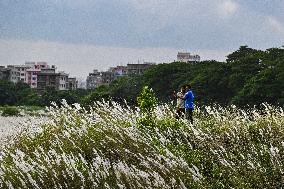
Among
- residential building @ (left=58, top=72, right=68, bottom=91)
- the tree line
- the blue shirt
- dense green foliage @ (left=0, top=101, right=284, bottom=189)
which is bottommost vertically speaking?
residential building @ (left=58, top=72, right=68, bottom=91)

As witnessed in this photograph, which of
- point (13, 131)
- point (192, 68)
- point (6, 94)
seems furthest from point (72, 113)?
point (6, 94)

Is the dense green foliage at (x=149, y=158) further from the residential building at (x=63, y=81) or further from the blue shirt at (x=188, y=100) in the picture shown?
the residential building at (x=63, y=81)

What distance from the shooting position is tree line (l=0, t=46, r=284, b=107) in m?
55.2

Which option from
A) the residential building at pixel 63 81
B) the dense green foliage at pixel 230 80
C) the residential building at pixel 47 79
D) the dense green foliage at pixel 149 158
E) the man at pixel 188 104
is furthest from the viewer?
the residential building at pixel 63 81

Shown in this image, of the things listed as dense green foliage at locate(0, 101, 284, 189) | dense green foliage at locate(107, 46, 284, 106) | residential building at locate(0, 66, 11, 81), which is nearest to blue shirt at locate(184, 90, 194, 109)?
dense green foliage at locate(0, 101, 284, 189)

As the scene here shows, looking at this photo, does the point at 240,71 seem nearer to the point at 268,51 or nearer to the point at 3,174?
the point at 268,51

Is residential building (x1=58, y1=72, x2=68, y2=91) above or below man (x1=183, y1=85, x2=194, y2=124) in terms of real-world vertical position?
below

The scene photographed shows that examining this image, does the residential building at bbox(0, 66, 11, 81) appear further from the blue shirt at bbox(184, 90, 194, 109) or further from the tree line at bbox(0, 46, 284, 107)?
the blue shirt at bbox(184, 90, 194, 109)

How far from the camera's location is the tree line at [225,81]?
5519cm

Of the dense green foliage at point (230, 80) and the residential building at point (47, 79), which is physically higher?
the dense green foliage at point (230, 80)

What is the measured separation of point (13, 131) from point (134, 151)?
733cm

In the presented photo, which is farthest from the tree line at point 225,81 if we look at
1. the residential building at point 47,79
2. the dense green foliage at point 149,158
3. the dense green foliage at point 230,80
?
the residential building at point 47,79

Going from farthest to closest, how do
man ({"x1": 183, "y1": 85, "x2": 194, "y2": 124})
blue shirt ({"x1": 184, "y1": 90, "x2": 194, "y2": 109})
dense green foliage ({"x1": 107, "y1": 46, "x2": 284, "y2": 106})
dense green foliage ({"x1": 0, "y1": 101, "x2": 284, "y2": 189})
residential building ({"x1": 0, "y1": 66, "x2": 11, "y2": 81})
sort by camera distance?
residential building ({"x1": 0, "y1": 66, "x2": 11, "y2": 81}), dense green foliage ({"x1": 107, "y1": 46, "x2": 284, "y2": 106}), blue shirt ({"x1": 184, "y1": 90, "x2": 194, "y2": 109}), man ({"x1": 183, "y1": 85, "x2": 194, "y2": 124}), dense green foliage ({"x1": 0, "y1": 101, "x2": 284, "y2": 189})

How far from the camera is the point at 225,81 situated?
6612cm
